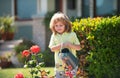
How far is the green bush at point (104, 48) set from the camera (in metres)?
8.71

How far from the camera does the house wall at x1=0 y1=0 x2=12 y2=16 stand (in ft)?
69.8

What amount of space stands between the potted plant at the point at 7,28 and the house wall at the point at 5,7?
6.17 ft

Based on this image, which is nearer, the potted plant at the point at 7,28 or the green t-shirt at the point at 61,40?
the green t-shirt at the point at 61,40

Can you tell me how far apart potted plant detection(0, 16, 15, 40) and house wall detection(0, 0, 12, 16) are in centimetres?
188

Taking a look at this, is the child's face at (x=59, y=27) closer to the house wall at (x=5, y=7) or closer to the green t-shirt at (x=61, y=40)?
the green t-shirt at (x=61, y=40)

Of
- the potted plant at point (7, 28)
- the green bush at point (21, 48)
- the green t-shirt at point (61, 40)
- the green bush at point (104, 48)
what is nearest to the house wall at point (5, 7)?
the potted plant at point (7, 28)

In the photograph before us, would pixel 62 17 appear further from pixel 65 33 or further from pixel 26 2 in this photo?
pixel 26 2

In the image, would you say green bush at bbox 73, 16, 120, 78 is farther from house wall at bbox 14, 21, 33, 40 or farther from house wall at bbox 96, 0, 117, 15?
house wall at bbox 14, 21, 33, 40

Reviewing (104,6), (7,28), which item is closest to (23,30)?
(7,28)

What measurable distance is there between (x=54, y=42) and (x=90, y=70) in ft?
7.79

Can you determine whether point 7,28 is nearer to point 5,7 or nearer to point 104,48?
point 5,7

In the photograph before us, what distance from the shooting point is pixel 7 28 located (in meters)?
19.1

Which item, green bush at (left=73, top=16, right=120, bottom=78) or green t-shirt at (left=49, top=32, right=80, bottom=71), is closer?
green t-shirt at (left=49, top=32, right=80, bottom=71)

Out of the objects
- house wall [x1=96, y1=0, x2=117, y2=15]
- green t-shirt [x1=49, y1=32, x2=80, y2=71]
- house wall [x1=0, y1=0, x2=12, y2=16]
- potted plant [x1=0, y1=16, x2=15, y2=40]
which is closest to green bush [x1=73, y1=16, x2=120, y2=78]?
green t-shirt [x1=49, y1=32, x2=80, y2=71]
